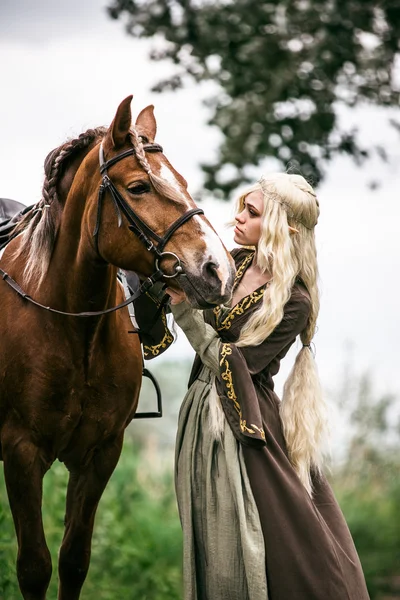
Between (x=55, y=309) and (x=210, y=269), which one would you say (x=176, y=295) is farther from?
(x=55, y=309)

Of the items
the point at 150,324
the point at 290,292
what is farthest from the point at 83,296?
the point at 290,292

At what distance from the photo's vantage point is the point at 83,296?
3.71 metres

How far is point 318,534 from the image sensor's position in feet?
11.9

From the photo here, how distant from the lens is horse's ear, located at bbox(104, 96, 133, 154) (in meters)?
3.33

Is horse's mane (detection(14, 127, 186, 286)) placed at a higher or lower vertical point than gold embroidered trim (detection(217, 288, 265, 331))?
higher

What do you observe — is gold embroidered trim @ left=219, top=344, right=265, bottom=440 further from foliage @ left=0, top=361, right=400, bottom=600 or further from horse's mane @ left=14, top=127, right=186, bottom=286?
foliage @ left=0, top=361, right=400, bottom=600

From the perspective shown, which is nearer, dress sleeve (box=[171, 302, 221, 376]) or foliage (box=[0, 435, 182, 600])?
dress sleeve (box=[171, 302, 221, 376])

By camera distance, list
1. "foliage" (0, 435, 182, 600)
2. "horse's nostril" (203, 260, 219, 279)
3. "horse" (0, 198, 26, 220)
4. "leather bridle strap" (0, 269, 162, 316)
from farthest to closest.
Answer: "foliage" (0, 435, 182, 600) → "horse" (0, 198, 26, 220) → "leather bridle strap" (0, 269, 162, 316) → "horse's nostril" (203, 260, 219, 279)

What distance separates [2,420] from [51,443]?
0.75ft

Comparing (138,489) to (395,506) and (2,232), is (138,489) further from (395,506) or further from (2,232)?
(2,232)

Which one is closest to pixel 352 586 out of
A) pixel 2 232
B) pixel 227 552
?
pixel 227 552

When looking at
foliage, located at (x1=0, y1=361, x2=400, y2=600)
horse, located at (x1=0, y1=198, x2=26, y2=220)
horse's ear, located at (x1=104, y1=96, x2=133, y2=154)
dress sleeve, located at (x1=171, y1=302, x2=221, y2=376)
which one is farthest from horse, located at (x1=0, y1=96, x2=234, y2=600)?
foliage, located at (x1=0, y1=361, x2=400, y2=600)

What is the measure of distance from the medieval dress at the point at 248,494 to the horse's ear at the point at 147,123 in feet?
2.19

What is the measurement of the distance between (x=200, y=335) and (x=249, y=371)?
0.23 meters
